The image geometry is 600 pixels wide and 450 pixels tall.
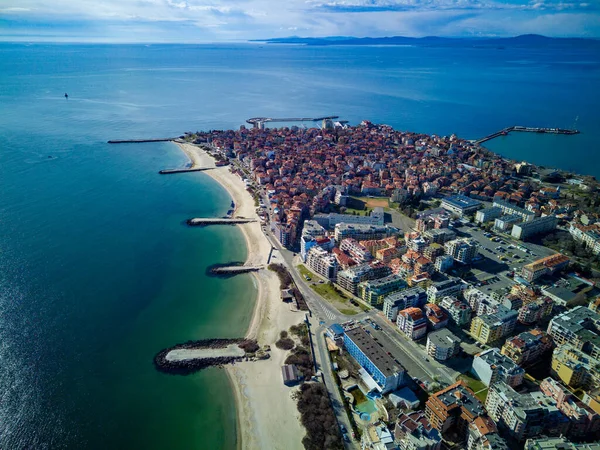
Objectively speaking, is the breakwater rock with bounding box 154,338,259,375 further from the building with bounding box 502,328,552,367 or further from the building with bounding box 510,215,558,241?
the building with bounding box 510,215,558,241

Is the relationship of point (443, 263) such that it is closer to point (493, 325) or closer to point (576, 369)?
point (493, 325)

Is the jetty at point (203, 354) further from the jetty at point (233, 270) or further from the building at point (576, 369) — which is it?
the building at point (576, 369)

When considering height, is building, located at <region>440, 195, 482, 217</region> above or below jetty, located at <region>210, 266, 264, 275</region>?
above

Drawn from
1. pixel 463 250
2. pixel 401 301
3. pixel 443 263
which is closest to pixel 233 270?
pixel 401 301

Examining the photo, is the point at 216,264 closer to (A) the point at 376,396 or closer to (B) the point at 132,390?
(B) the point at 132,390

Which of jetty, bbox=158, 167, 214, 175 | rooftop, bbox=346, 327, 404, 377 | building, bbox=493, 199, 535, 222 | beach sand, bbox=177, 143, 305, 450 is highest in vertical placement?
building, bbox=493, 199, 535, 222

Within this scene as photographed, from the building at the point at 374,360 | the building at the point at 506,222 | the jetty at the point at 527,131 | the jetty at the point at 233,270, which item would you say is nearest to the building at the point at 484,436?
the building at the point at 374,360

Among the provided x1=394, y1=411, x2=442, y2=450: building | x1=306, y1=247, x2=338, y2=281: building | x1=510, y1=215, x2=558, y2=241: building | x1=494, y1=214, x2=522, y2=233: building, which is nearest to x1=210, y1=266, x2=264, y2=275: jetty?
x1=306, y1=247, x2=338, y2=281: building
